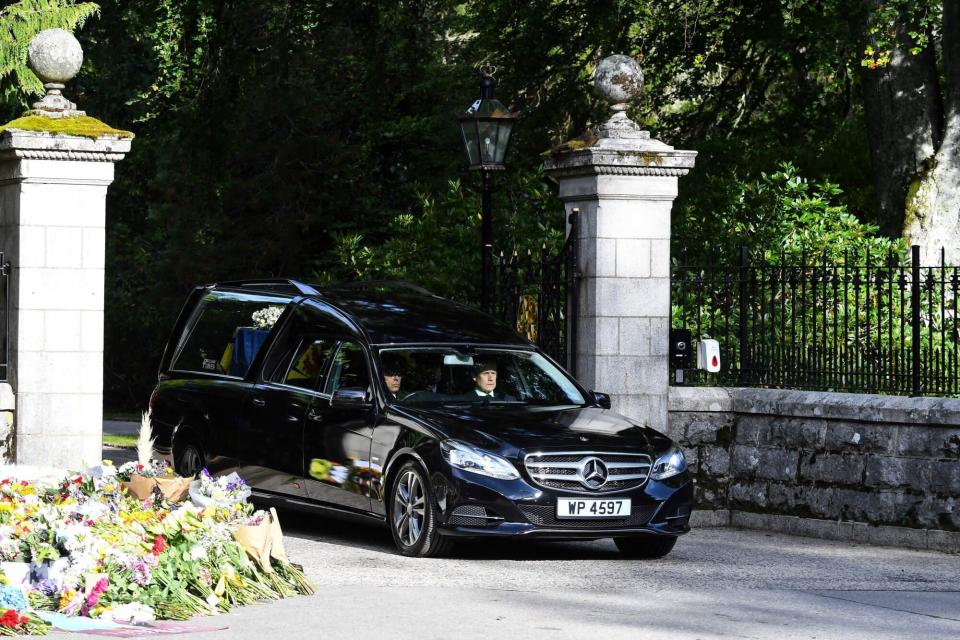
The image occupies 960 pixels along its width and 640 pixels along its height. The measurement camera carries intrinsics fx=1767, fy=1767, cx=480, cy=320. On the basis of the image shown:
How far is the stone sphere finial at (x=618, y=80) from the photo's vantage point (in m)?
13.9

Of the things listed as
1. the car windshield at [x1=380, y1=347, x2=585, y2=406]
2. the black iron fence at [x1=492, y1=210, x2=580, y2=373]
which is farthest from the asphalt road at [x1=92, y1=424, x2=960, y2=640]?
the black iron fence at [x1=492, y1=210, x2=580, y2=373]

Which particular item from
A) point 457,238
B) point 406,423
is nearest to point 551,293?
point 406,423

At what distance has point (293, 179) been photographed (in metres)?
32.4

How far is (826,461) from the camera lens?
13148 millimetres

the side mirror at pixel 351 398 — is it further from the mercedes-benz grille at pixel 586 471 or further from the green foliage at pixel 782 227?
the green foliage at pixel 782 227

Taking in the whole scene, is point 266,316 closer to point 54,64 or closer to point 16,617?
point 54,64

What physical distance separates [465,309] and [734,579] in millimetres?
3311

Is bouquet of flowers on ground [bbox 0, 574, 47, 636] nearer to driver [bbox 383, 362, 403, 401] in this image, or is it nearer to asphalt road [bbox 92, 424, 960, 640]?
asphalt road [bbox 92, 424, 960, 640]

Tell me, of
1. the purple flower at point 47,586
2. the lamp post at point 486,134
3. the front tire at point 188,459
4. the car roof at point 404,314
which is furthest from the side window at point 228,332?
the purple flower at point 47,586

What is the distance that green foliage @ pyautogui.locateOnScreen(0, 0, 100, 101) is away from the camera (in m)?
26.8

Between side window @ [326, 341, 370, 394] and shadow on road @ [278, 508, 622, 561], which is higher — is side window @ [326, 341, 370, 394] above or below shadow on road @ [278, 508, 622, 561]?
above

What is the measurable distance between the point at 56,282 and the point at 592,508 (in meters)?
4.71

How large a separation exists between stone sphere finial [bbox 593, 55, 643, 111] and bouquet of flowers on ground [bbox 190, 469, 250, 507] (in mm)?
5550

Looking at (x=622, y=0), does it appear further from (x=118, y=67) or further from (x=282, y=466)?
(x=118, y=67)
